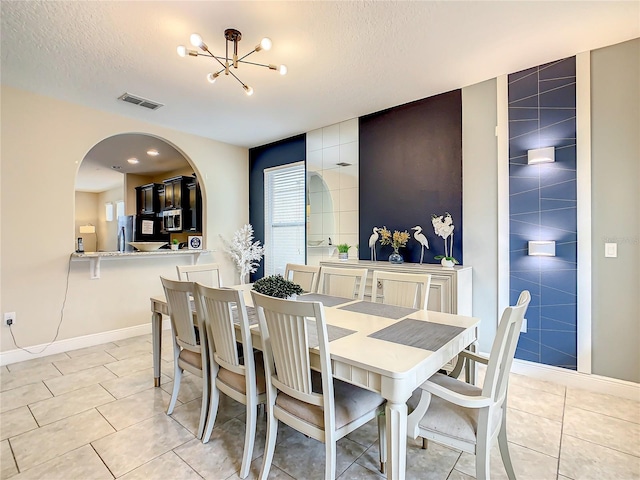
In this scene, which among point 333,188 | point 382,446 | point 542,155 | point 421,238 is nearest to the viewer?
point 382,446

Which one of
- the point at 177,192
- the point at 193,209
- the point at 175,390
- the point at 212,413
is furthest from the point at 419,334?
the point at 177,192

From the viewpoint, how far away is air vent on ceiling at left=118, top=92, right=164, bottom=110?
3.44 metres

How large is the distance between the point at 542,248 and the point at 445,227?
862mm

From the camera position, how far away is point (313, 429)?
59.6 inches

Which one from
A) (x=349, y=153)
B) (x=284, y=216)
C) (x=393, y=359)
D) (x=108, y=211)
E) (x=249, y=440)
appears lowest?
(x=249, y=440)

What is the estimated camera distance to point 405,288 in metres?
2.52

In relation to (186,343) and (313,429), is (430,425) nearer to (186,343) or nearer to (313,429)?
(313,429)

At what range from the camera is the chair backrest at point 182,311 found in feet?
6.73

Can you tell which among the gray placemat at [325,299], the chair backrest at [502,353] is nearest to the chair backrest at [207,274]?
the gray placemat at [325,299]

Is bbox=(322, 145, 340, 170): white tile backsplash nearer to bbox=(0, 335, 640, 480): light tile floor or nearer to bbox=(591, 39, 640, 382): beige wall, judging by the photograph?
bbox=(591, 39, 640, 382): beige wall

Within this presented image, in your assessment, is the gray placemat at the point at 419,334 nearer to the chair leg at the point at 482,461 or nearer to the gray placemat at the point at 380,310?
the gray placemat at the point at 380,310

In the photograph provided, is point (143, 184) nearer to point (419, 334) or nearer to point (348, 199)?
point (348, 199)

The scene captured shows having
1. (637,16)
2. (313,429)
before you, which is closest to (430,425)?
(313,429)

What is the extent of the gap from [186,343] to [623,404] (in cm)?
332
